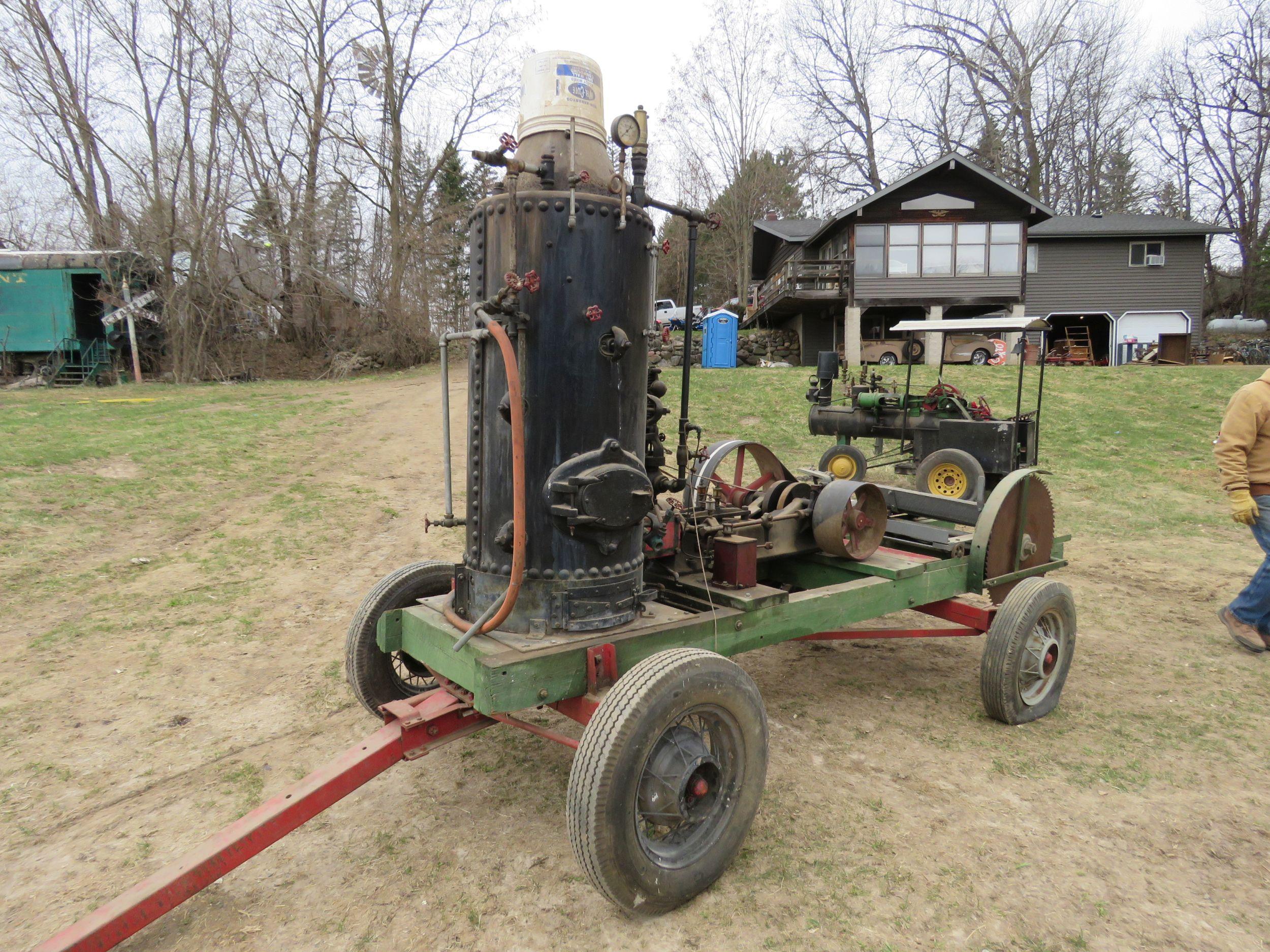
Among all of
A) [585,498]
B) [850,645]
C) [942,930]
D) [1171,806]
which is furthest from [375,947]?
[850,645]

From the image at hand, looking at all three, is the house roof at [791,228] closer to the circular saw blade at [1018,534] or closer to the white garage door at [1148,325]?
the white garage door at [1148,325]

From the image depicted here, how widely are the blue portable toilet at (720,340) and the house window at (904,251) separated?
5949 millimetres

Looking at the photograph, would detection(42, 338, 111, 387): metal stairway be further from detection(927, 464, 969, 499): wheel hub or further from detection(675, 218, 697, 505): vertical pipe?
detection(675, 218, 697, 505): vertical pipe

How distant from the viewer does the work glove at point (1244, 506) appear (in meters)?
4.75

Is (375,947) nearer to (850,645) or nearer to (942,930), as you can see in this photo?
(942,930)

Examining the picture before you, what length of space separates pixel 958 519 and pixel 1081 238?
2602 cm

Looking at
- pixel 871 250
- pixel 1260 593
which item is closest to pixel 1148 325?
pixel 871 250

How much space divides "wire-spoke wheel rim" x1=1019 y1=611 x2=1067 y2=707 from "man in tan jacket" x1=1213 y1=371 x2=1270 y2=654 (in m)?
1.58

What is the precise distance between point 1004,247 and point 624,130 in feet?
80.4

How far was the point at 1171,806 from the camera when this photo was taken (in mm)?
3209

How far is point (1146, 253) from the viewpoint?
26500 millimetres

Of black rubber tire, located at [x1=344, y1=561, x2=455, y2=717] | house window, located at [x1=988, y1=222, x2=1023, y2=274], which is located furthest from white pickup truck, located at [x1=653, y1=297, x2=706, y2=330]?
black rubber tire, located at [x1=344, y1=561, x2=455, y2=717]

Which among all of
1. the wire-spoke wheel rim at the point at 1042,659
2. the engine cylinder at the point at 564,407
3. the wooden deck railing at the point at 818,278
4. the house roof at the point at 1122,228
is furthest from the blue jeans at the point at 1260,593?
the house roof at the point at 1122,228

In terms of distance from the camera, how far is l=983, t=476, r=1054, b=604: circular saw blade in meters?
4.32
